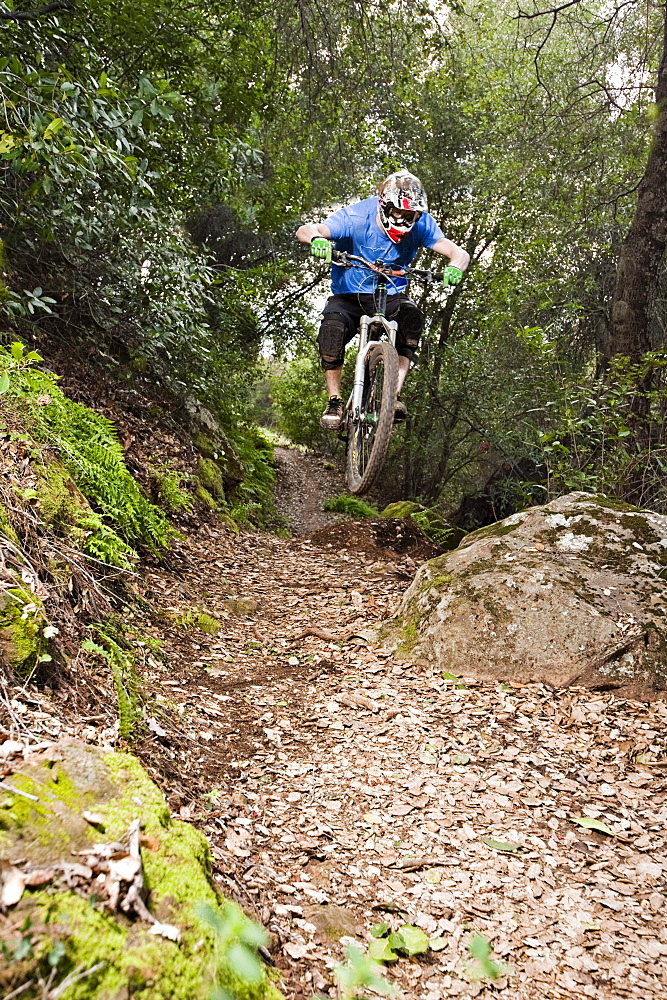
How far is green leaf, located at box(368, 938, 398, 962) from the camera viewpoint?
2.29m

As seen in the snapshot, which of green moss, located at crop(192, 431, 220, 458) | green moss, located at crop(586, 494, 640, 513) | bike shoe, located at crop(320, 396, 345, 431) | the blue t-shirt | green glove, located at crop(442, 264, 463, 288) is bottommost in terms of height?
green moss, located at crop(586, 494, 640, 513)

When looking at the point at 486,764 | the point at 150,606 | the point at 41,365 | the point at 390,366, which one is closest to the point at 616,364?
the point at 390,366

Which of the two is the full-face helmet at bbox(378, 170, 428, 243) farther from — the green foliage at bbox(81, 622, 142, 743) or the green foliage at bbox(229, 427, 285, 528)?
the green foliage at bbox(81, 622, 142, 743)

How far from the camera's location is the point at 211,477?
8062mm

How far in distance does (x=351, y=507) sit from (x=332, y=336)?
18.5 feet

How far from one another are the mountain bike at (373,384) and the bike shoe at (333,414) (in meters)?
0.10

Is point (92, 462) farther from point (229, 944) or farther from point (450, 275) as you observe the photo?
point (229, 944)

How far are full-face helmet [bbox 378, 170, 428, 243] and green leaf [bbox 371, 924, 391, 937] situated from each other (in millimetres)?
4987

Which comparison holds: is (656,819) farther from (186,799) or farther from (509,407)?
(509,407)

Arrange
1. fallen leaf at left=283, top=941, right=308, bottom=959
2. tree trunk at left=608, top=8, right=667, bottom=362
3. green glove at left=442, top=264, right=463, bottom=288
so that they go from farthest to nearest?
tree trunk at left=608, top=8, right=667, bottom=362 < green glove at left=442, top=264, right=463, bottom=288 < fallen leaf at left=283, top=941, right=308, bottom=959

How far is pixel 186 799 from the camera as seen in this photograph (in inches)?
108

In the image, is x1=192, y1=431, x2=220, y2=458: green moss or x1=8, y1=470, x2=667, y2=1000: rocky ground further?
x1=192, y1=431, x2=220, y2=458: green moss

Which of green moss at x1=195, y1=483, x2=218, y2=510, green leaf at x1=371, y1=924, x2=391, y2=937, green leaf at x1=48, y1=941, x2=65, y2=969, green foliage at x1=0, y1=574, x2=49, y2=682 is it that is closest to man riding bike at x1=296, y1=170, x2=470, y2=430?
green moss at x1=195, y1=483, x2=218, y2=510

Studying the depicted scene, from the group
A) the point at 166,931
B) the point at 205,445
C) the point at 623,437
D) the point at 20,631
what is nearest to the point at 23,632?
the point at 20,631
